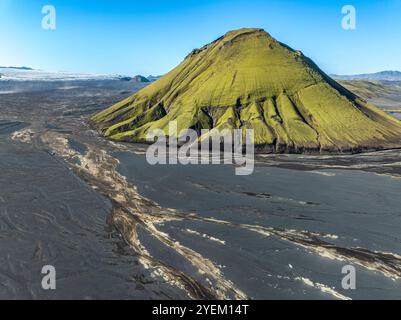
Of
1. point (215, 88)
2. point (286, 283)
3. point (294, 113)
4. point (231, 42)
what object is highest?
point (231, 42)

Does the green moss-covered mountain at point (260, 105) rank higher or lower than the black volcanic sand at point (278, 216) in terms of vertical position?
higher

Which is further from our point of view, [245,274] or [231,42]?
[231,42]

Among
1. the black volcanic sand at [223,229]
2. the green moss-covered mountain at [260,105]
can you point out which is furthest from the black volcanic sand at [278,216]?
the green moss-covered mountain at [260,105]

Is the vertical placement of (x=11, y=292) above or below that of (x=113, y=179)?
below

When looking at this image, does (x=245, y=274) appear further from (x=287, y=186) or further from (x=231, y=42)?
(x=231, y=42)

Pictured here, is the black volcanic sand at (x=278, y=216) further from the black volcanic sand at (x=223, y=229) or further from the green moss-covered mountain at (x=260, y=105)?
the green moss-covered mountain at (x=260, y=105)

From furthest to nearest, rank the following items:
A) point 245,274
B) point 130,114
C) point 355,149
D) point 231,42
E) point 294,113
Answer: point 231,42 → point 130,114 → point 294,113 → point 355,149 → point 245,274

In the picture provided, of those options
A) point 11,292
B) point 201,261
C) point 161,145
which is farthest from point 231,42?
point 11,292
